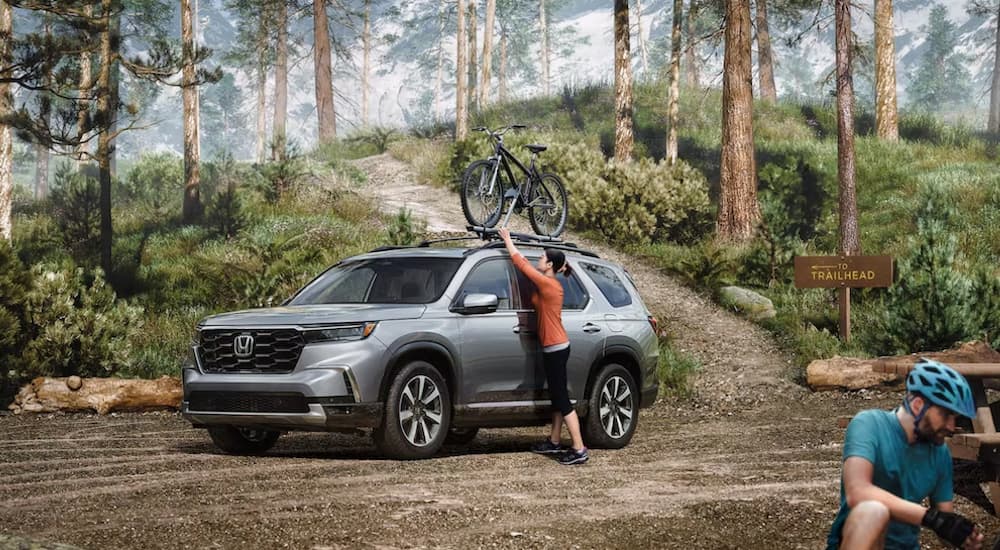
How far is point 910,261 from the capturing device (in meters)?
19.3

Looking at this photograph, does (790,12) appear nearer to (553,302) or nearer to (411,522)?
(553,302)

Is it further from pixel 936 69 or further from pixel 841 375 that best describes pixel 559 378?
pixel 936 69

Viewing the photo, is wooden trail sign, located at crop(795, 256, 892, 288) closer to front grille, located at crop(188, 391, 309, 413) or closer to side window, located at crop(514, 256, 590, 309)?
side window, located at crop(514, 256, 590, 309)

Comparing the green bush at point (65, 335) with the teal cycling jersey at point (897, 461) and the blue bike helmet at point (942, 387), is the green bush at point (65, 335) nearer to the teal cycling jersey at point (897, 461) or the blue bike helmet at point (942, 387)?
the teal cycling jersey at point (897, 461)

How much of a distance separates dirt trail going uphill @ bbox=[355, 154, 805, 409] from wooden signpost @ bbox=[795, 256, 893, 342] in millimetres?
1317

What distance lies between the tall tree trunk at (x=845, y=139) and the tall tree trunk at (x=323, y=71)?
24744 millimetres

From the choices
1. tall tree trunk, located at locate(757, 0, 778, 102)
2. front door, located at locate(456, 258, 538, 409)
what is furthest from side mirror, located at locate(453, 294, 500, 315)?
tall tree trunk, located at locate(757, 0, 778, 102)

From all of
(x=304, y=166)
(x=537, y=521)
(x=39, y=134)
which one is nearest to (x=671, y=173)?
(x=304, y=166)

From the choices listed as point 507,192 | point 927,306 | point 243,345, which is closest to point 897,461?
point 243,345

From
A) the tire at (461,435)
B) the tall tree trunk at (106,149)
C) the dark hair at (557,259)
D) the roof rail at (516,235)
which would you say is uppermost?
the tall tree trunk at (106,149)

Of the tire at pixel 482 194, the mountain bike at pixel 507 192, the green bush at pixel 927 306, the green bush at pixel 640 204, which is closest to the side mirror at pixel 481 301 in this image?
the mountain bike at pixel 507 192

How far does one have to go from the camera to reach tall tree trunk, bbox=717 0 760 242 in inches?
1091

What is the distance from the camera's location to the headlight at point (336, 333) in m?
10.3

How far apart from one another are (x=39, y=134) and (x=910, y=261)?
43.2 ft
